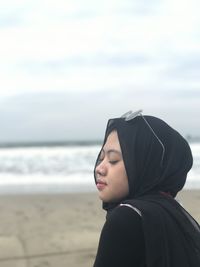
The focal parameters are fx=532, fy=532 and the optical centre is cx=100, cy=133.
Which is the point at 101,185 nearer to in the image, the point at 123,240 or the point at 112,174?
the point at 112,174

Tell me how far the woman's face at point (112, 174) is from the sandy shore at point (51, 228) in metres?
3.59

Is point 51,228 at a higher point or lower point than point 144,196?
lower

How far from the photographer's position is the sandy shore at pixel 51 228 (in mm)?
5434

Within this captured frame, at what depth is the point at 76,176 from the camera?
15273mm

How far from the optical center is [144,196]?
1.69 metres

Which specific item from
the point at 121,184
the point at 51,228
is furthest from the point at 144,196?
the point at 51,228

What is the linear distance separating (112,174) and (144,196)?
0.13 m

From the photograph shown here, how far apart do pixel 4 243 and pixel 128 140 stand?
14.9 ft

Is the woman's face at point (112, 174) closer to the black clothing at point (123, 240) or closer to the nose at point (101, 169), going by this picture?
the nose at point (101, 169)

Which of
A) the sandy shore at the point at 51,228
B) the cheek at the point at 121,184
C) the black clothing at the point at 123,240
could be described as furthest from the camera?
the sandy shore at the point at 51,228

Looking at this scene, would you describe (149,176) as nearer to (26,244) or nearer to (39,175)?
(26,244)

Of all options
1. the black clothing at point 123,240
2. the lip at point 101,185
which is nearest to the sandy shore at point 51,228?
the lip at point 101,185

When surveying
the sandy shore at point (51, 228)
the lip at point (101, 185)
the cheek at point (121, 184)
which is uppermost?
the cheek at point (121, 184)

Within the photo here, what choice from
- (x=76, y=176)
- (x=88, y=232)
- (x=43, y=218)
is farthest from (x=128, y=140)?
(x=76, y=176)
